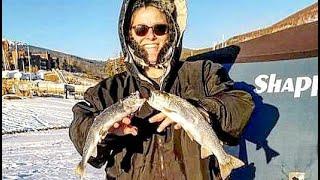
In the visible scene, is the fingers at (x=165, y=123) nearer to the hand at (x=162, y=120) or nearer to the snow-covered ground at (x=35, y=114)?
the hand at (x=162, y=120)

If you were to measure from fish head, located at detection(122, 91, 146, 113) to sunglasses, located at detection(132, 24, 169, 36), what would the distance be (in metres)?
0.49

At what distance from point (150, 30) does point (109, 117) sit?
1.81 ft

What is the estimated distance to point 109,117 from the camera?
7.95 ft

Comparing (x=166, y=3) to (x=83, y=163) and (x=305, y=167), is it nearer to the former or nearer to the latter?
(x=83, y=163)

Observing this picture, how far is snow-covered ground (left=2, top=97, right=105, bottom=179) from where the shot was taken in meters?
8.09

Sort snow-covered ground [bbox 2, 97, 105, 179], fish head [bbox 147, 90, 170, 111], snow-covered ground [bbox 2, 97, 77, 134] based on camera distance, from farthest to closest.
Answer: snow-covered ground [bbox 2, 97, 77, 134], snow-covered ground [bbox 2, 97, 105, 179], fish head [bbox 147, 90, 170, 111]

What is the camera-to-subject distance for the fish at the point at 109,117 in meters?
2.38

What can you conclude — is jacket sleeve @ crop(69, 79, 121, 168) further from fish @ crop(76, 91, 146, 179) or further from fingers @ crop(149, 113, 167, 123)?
fingers @ crop(149, 113, 167, 123)

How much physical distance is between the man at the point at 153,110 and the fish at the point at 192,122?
46 mm

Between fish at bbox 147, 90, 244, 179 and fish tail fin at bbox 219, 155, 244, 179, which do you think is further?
fish tail fin at bbox 219, 155, 244, 179

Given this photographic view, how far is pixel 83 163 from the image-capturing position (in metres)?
2.71

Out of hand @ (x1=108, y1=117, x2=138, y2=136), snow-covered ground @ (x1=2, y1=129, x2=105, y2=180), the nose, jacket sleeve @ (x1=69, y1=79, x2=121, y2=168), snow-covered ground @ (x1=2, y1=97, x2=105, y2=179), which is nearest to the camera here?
hand @ (x1=108, y1=117, x2=138, y2=136)

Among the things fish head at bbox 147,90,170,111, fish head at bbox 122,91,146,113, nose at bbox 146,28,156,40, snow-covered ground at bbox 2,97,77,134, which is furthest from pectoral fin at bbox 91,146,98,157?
snow-covered ground at bbox 2,97,77,134

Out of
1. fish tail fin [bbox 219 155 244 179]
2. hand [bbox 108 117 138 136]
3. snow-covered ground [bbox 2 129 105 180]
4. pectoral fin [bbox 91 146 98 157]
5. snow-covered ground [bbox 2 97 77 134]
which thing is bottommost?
snow-covered ground [bbox 2 97 77 134]
